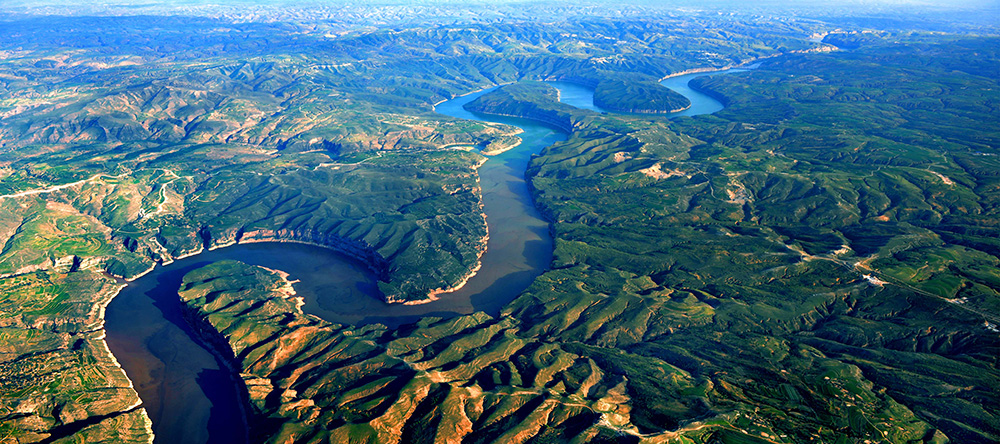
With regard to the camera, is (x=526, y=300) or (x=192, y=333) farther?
(x=526, y=300)

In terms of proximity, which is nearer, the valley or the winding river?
the valley

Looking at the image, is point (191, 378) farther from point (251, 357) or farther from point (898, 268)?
point (898, 268)

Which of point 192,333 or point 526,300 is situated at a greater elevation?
→ point 526,300

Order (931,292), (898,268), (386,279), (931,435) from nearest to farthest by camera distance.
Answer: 1. (931,435)
2. (931,292)
3. (898,268)
4. (386,279)

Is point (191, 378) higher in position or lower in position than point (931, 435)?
lower

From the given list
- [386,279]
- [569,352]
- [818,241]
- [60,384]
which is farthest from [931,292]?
[60,384]

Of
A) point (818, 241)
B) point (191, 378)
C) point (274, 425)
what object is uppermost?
point (818, 241)

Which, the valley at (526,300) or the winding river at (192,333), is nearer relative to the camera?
the valley at (526,300)

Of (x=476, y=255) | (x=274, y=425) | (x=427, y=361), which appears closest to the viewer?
(x=274, y=425)
